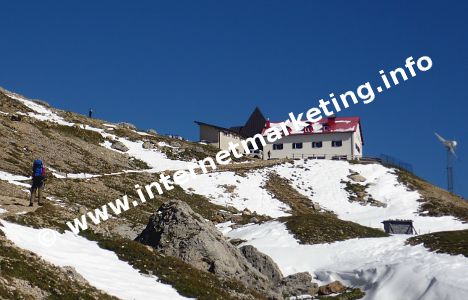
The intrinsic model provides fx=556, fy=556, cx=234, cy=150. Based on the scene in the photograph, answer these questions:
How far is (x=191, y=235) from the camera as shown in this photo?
1100 inches

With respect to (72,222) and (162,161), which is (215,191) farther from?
(72,222)

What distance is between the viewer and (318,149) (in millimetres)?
98688

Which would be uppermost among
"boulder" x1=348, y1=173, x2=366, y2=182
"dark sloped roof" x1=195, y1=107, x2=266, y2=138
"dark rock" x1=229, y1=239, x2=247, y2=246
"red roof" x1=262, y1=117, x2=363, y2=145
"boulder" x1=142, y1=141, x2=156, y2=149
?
"dark sloped roof" x1=195, y1=107, x2=266, y2=138

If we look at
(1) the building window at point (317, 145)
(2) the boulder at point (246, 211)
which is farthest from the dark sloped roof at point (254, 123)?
(2) the boulder at point (246, 211)

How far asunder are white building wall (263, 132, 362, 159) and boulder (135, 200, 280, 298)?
69.9 metres

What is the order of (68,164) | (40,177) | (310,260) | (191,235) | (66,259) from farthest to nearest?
(68,164) < (310,260) < (40,177) < (191,235) < (66,259)

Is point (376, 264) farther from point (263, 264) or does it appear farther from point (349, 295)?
point (263, 264)

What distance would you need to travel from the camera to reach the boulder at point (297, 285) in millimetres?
29938

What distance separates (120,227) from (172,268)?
465 inches

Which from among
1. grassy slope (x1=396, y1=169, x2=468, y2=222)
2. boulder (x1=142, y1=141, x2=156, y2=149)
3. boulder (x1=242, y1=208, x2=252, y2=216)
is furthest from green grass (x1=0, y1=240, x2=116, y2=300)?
boulder (x1=142, y1=141, x2=156, y2=149)

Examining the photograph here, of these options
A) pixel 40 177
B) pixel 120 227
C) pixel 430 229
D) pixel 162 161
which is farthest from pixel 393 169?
pixel 40 177

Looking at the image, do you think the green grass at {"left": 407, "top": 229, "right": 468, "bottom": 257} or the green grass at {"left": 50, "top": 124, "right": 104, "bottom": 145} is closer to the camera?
the green grass at {"left": 407, "top": 229, "right": 468, "bottom": 257}

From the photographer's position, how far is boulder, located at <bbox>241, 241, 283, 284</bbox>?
31031 mm

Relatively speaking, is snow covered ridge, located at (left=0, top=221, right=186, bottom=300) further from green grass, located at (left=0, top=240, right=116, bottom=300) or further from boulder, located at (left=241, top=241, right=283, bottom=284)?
boulder, located at (left=241, top=241, right=283, bottom=284)
